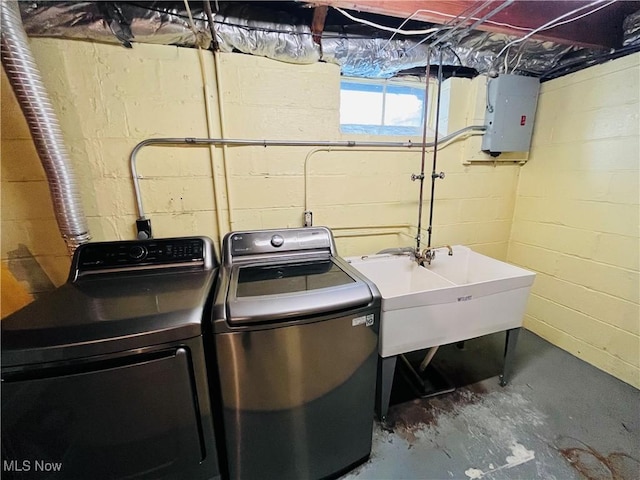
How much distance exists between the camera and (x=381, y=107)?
6.58 feet

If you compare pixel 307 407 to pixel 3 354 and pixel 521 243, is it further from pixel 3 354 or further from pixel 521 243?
pixel 521 243

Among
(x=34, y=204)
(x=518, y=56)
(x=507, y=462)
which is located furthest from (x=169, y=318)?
(x=518, y=56)

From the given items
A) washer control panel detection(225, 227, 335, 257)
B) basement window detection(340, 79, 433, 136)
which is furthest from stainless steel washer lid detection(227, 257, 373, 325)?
basement window detection(340, 79, 433, 136)

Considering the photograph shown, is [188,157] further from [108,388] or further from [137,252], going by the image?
[108,388]

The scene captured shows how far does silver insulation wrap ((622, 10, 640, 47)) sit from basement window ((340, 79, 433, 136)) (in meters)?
1.10

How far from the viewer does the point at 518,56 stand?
5.90 feet

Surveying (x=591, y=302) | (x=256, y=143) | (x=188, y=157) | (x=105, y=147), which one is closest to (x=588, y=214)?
(x=591, y=302)

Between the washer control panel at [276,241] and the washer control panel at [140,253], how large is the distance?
139 millimetres

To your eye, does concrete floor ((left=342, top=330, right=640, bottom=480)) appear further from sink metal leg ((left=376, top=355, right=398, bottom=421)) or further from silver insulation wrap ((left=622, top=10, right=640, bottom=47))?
silver insulation wrap ((left=622, top=10, right=640, bottom=47))

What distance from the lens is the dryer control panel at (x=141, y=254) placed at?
129 centimetres

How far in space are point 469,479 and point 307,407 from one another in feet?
2.73

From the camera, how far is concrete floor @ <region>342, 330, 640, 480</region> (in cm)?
126

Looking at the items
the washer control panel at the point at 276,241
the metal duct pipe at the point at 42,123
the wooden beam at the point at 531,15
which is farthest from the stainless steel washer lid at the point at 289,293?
the wooden beam at the point at 531,15

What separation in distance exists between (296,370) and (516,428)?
131 cm
